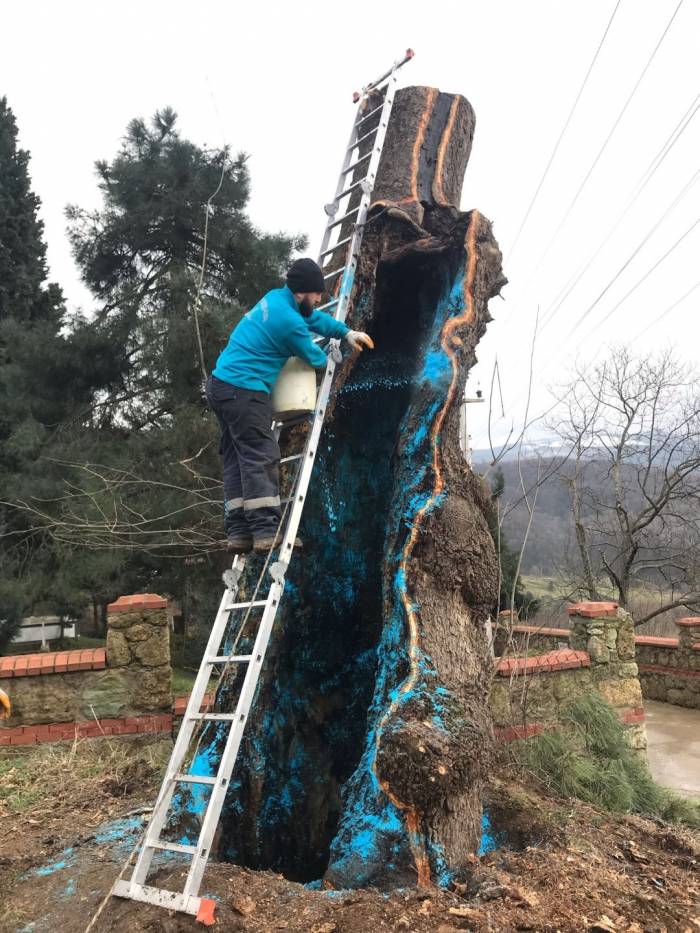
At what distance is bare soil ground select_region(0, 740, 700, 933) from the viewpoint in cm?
215

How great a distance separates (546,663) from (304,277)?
15.0 ft

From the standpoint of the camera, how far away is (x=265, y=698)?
3.43 metres

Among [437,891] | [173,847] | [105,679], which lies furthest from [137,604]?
[437,891]

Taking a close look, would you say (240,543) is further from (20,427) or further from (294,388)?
(20,427)

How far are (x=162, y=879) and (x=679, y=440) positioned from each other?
14999mm

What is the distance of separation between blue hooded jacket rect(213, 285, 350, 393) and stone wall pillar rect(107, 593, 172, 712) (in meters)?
3.00

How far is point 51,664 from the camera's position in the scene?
523 centimetres

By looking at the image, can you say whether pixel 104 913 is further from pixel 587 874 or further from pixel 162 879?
Result: pixel 587 874

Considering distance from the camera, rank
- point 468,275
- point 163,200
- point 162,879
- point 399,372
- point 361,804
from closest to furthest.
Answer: point 162,879 → point 361,804 → point 468,275 → point 399,372 → point 163,200

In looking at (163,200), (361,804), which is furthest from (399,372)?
(163,200)

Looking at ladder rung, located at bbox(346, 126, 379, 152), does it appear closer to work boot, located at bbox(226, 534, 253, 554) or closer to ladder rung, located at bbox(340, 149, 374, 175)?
ladder rung, located at bbox(340, 149, 374, 175)

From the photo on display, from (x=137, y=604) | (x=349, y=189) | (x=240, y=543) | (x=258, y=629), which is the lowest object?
(x=137, y=604)

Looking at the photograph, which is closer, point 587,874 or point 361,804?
point 587,874

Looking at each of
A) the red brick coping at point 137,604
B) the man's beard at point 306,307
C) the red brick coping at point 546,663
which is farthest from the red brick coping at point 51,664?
the man's beard at point 306,307
